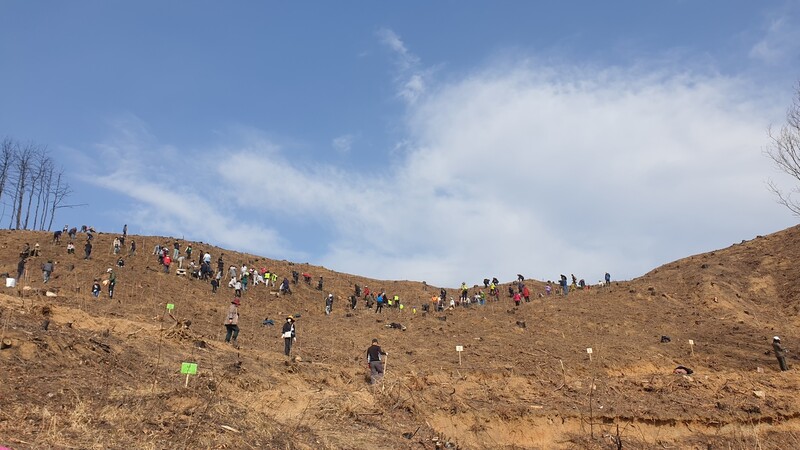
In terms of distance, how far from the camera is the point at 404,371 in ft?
59.8

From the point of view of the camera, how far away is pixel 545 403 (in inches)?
590

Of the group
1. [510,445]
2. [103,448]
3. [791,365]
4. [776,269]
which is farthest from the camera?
[776,269]

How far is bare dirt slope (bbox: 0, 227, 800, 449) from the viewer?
29.7 feet

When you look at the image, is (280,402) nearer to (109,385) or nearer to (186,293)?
(109,385)

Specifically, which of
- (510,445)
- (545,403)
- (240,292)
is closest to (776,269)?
(545,403)

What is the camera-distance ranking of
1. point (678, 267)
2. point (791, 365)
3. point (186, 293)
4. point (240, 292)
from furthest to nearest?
point (678, 267)
point (240, 292)
point (186, 293)
point (791, 365)

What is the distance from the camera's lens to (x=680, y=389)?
17312 millimetres

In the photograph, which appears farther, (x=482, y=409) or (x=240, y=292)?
(x=240, y=292)

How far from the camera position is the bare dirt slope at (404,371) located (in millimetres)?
9055

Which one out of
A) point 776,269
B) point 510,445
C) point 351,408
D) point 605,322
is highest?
point 776,269

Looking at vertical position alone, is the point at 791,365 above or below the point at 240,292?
below

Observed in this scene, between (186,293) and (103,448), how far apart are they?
2563 cm

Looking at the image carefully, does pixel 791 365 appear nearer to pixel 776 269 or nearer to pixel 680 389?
pixel 680 389

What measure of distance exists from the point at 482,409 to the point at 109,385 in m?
8.77
